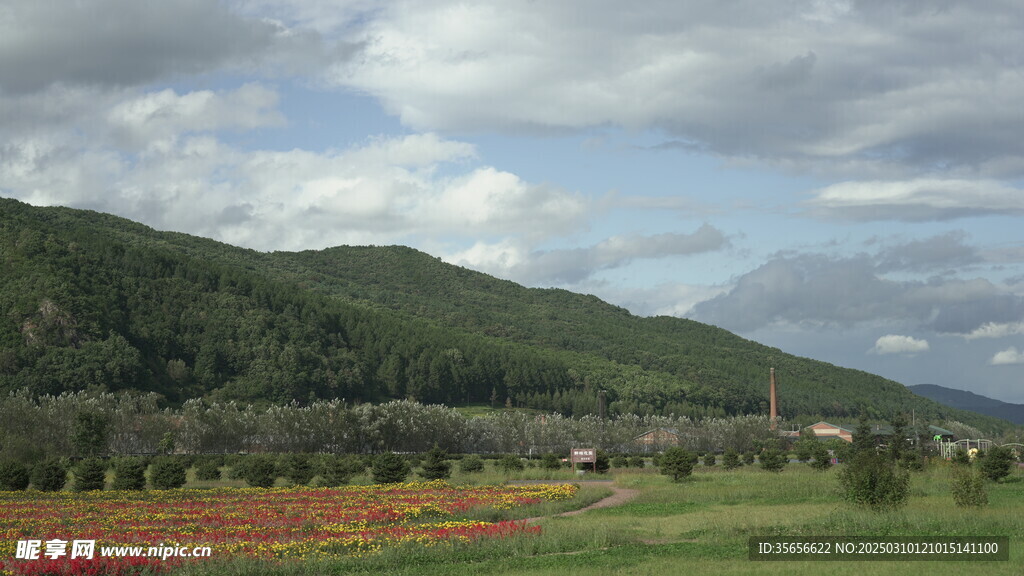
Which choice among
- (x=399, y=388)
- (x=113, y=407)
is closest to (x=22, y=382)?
(x=113, y=407)

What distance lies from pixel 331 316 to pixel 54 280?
65.1 metres

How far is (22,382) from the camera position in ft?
415

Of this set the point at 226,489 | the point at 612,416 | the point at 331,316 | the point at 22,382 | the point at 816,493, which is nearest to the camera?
the point at 816,493

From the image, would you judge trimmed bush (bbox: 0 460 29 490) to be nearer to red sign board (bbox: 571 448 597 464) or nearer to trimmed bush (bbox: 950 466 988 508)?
red sign board (bbox: 571 448 597 464)

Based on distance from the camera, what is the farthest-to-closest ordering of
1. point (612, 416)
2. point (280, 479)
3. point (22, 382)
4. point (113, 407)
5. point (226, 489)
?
point (612, 416), point (22, 382), point (113, 407), point (280, 479), point (226, 489)

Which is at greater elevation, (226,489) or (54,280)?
(54,280)

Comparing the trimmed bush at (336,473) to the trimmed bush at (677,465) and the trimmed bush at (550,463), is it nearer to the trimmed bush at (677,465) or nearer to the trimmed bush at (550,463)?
the trimmed bush at (550,463)

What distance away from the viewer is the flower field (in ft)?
80.0

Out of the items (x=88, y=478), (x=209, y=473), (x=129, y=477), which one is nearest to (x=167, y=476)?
(x=129, y=477)

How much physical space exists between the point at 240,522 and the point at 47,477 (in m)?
21.9

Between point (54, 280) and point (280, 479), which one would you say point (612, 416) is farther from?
point (280, 479)

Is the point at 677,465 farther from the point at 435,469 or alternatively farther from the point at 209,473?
the point at 209,473

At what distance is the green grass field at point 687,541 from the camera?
2122cm

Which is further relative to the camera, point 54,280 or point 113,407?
point 54,280
